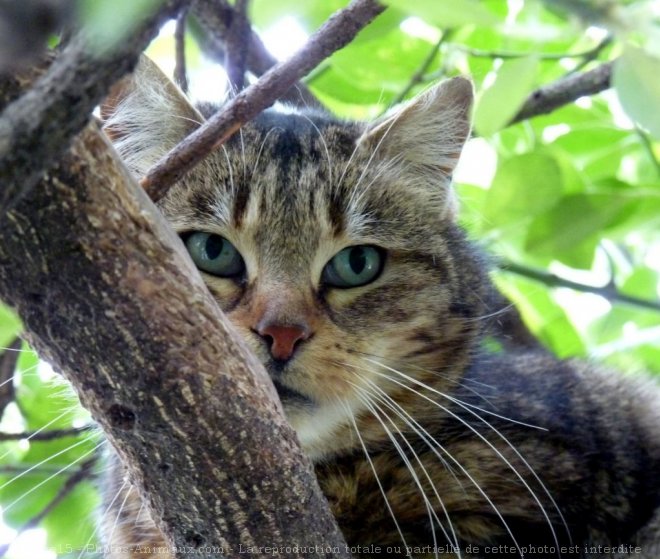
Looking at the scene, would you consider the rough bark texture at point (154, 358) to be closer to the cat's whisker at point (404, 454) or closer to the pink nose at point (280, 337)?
the pink nose at point (280, 337)

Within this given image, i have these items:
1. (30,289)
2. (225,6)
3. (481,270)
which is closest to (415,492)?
(481,270)

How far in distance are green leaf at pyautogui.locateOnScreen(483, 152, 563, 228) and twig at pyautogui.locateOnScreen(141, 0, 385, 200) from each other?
122 cm

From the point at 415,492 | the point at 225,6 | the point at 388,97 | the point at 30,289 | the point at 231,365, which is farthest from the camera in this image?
the point at 388,97

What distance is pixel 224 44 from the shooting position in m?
3.03

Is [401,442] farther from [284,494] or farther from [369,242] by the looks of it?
[284,494]

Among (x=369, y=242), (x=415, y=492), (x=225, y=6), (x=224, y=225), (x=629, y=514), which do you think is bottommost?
(x=629, y=514)

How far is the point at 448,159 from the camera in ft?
8.86

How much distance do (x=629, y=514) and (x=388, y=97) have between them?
1610mm

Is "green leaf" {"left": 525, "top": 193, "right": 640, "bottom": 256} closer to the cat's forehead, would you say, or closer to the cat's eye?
the cat's forehead

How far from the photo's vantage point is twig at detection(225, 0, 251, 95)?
2.80 metres

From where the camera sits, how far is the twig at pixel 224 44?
2869 millimetres

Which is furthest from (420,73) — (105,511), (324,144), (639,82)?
(639,82)

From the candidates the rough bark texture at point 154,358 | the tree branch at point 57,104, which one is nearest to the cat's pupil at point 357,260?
the rough bark texture at point 154,358

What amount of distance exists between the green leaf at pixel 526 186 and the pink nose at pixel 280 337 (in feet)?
3.23
